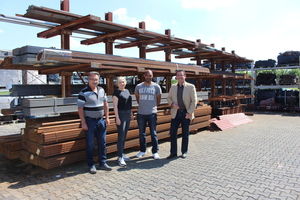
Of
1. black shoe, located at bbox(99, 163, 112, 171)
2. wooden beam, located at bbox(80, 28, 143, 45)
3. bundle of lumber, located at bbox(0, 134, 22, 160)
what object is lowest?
black shoe, located at bbox(99, 163, 112, 171)

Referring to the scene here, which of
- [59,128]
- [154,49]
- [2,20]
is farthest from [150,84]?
[154,49]

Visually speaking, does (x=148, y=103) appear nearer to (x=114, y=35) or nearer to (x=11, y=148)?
(x=114, y=35)

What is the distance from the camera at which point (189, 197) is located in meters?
3.60

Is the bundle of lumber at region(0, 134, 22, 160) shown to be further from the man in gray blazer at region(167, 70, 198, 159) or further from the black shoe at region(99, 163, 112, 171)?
the man in gray blazer at region(167, 70, 198, 159)

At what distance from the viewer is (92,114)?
4547mm

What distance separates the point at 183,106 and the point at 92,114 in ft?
7.08

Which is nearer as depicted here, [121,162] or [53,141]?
[53,141]

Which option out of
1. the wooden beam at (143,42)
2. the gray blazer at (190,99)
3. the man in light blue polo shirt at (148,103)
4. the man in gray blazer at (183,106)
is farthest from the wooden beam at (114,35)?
the gray blazer at (190,99)

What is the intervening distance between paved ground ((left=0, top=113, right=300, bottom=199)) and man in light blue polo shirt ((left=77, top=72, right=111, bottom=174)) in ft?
1.57

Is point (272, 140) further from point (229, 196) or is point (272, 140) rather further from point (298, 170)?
point (229, 196)

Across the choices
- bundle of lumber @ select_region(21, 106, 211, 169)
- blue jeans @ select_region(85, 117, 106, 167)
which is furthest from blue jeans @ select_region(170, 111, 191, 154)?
blue jeans @ select_region(85, 117, 106, 167)

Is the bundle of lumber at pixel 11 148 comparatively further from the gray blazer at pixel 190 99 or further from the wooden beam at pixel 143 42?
the wooden beam at pixel 143 42

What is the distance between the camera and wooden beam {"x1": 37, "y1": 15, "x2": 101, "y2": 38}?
5562mm

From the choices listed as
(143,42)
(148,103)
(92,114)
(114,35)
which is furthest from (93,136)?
(143,42)
